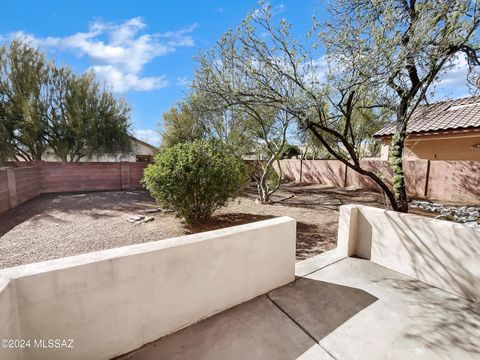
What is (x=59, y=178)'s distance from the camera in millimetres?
10273

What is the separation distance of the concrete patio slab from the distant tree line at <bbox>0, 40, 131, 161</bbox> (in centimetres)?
1294

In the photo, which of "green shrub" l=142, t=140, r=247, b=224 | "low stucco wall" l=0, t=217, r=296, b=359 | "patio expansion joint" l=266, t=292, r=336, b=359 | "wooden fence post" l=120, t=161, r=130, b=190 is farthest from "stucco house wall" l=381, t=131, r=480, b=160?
"wooden fence post" l=120, t=161, r=130, b=190

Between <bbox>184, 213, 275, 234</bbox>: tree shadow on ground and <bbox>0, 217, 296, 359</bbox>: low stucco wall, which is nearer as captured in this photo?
<bbox>0, 217, 296, 359</bbox>: low stucco wall

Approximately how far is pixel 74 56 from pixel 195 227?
37.8 ft

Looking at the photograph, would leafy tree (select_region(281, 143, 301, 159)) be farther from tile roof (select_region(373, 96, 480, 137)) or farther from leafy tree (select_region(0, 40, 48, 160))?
leafy tree (select_region(0, 40, 48, 160))

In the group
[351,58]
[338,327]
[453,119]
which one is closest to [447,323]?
[338,327]

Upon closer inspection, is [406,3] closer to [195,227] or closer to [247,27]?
[247,27]

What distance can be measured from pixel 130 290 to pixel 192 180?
3.09 metres

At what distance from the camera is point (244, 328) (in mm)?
2086

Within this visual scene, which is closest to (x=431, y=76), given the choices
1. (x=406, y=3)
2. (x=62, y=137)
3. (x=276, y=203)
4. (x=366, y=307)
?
(x=406, y=3)

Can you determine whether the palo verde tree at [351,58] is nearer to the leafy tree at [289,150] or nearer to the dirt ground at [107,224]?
the dirt ground at [107,224]

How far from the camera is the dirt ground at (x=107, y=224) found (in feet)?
13.3

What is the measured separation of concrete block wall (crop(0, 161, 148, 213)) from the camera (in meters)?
6.93

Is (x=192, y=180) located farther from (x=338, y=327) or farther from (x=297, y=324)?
(x=338, y=327)
